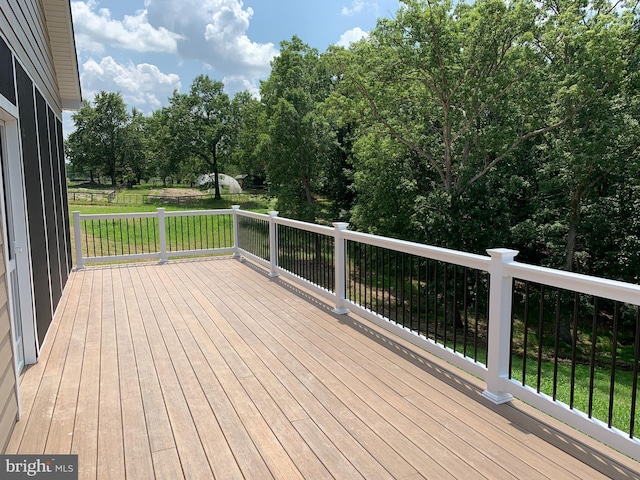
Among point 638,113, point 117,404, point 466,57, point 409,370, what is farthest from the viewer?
point 466,57

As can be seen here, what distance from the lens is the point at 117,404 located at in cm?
296

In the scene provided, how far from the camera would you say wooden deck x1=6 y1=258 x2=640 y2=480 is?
2268 millimetres

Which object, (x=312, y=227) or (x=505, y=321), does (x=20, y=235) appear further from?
(x=505, y=321)

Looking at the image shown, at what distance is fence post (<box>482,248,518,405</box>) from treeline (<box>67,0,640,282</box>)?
924cm

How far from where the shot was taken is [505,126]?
1229 centimetres

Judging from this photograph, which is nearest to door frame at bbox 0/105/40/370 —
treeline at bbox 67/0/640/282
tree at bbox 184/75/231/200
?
treeline at bbox 67/0/640/282

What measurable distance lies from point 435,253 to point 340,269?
163 centimetres

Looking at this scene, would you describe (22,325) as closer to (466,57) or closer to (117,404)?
(117,404)

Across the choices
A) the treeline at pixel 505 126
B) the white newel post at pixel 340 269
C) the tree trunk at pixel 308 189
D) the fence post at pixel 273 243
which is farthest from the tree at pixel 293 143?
the white newel post at pixel 340 269

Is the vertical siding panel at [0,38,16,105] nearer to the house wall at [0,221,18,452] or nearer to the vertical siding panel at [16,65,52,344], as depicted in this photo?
the vertical siding panel at [16,65,52,344]

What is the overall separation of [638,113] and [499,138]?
10.4 feet

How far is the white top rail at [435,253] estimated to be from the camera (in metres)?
3.04

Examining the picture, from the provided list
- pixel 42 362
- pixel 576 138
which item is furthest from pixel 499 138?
pixel 42 362

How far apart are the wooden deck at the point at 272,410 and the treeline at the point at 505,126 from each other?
897 centimetres
